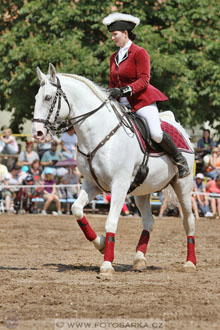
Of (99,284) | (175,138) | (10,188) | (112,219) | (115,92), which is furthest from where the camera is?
(10,188)

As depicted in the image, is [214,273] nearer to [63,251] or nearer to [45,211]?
[63,251]

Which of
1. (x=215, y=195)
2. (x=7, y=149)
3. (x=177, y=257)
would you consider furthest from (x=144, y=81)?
(x=7, y=149)

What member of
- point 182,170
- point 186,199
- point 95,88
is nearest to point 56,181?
point 186,199

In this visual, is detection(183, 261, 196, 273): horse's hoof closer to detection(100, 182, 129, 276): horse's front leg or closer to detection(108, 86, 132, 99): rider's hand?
detection(100, 182, 129, 276): horse's front leg

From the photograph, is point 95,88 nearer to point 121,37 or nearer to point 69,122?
point 69,122

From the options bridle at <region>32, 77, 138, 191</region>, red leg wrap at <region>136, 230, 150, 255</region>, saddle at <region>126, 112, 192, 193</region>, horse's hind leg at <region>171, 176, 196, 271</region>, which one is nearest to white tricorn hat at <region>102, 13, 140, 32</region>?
bridle at <region>32, 77, 138, 191</region>

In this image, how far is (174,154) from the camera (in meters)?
9.73

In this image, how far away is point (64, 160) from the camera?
843 inches

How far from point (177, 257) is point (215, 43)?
1341 cm

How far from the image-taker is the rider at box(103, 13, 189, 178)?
9266 mm

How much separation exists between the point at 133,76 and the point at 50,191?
11.9 meters

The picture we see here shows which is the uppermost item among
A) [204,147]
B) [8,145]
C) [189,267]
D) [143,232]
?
[143,232]

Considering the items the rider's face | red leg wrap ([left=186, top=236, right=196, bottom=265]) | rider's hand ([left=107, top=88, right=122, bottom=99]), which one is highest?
the rider's face

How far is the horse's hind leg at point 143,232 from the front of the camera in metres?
9.60
